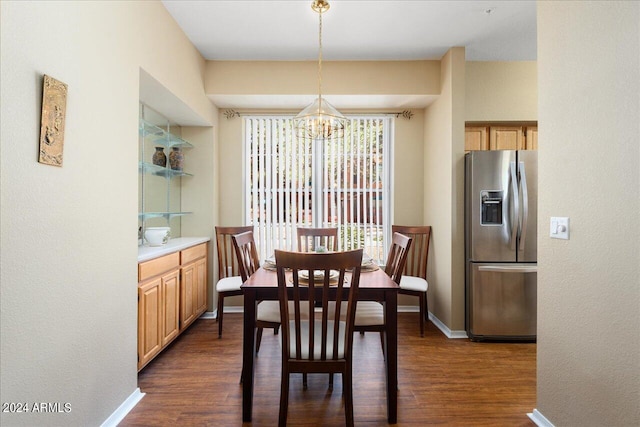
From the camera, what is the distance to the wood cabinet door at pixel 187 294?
3000 mm

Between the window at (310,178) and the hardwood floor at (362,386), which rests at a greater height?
the window at (310,178)

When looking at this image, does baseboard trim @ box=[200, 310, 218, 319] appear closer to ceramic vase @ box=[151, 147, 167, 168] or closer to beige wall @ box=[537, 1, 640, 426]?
ceramic vase @ box=[151, 147, 167, 168]

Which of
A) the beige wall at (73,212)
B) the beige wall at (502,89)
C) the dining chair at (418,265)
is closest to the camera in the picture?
the beige wall at (73,212)

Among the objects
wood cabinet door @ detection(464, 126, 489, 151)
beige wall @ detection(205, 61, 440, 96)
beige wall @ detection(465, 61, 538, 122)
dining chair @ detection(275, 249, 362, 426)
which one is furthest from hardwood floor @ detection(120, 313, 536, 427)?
beige wall @ detection(205, 61, 440, 96)

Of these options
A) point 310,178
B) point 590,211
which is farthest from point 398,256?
point 310,178

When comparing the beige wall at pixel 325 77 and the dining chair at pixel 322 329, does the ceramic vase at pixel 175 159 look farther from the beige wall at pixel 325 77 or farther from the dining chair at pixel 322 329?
the dining chair at pixel 322 329

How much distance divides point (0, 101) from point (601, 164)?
7.98 ft

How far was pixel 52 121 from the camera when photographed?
1.40 meters

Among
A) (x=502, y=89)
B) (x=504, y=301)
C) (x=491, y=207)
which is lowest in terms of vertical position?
(x=504, y=301)

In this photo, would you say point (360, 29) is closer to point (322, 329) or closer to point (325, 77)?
point (325, 77)

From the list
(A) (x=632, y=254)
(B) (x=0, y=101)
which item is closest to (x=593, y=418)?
(A) (x=632, y=254)

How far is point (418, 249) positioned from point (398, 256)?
4.04 feet

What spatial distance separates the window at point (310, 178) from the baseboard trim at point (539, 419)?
2.31 m

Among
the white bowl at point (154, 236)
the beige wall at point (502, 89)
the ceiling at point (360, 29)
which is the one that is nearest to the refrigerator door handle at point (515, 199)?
the beige wall at point (502, 89)
